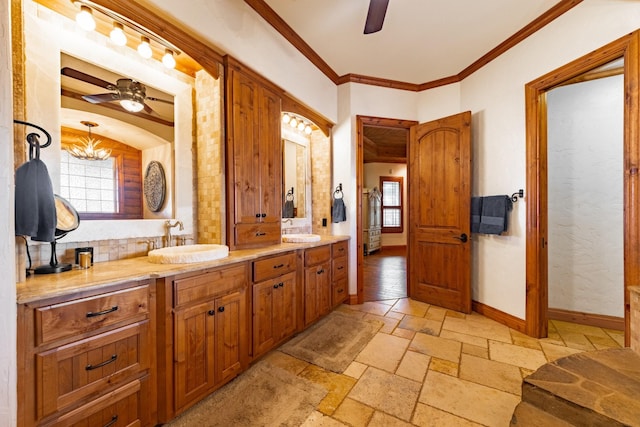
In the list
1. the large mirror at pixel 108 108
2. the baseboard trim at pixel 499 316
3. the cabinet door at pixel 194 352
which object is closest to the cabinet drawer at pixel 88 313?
the cabinet door at pixel 194 352

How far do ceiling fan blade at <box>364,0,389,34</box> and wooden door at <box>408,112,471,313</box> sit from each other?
1809 millimetres

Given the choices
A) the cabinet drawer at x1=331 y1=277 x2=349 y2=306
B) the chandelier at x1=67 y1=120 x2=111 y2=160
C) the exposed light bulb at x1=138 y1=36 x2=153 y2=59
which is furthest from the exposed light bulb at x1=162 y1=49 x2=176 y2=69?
the cabinet drawer at x1=331 y1=277 x2=349 y2=306

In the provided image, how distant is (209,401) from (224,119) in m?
1.96

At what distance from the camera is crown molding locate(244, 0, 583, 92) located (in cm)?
223

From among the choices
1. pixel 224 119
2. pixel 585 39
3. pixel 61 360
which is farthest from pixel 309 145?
pixel 61 360

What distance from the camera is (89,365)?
3.83 feet

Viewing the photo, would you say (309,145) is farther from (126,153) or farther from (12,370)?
(12,370)

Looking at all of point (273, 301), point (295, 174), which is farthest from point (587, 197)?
point (273, 301)

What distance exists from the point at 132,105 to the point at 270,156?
1079 mm

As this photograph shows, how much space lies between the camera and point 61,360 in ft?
3.56

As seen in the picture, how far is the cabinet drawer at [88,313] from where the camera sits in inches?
41.1

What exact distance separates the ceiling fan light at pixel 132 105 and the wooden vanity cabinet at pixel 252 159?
603mm

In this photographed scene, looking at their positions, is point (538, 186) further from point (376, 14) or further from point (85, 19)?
point (85, 19)

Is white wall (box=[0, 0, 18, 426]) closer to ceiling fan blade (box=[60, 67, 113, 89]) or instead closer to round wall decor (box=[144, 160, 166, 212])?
ceiling fan blade (box=[60, 67, 113, 89])
